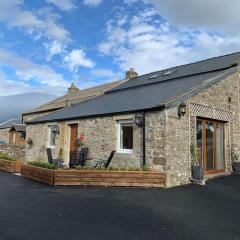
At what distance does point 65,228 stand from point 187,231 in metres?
2.28

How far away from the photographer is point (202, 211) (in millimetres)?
7848

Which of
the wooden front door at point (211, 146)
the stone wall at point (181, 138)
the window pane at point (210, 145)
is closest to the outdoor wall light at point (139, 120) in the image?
the stone wall at point (181, 138)

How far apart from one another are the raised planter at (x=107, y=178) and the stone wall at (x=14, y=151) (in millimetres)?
12153

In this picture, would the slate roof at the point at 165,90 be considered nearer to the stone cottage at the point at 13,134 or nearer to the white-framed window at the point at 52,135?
the white-framed window at the point at 52,135

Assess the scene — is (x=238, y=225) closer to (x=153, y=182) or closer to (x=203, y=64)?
(x=153, y=182)

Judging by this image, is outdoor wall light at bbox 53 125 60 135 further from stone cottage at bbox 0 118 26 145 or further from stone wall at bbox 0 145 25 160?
stone cottage at bbox 0 118 26 145

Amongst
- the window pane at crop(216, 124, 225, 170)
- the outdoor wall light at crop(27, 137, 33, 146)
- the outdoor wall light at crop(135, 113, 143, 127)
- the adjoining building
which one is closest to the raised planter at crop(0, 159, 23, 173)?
the outdoor wall light at crop(27, 137, 33, 146)

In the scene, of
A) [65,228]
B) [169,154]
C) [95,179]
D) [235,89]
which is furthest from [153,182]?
[235,89]

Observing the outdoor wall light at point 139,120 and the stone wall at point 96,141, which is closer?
the outdoor wall light at point 139,120

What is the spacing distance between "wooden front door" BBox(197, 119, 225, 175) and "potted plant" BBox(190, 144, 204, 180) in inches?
24.6

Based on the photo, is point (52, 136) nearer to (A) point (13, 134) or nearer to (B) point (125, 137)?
(B) point (125, 137)

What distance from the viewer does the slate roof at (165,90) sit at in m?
13.1

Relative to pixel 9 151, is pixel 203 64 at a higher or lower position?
higher

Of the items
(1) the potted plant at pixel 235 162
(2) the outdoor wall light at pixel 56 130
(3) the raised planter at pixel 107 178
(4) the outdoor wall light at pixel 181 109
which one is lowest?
(3) the raised planter at pixel 107 178
